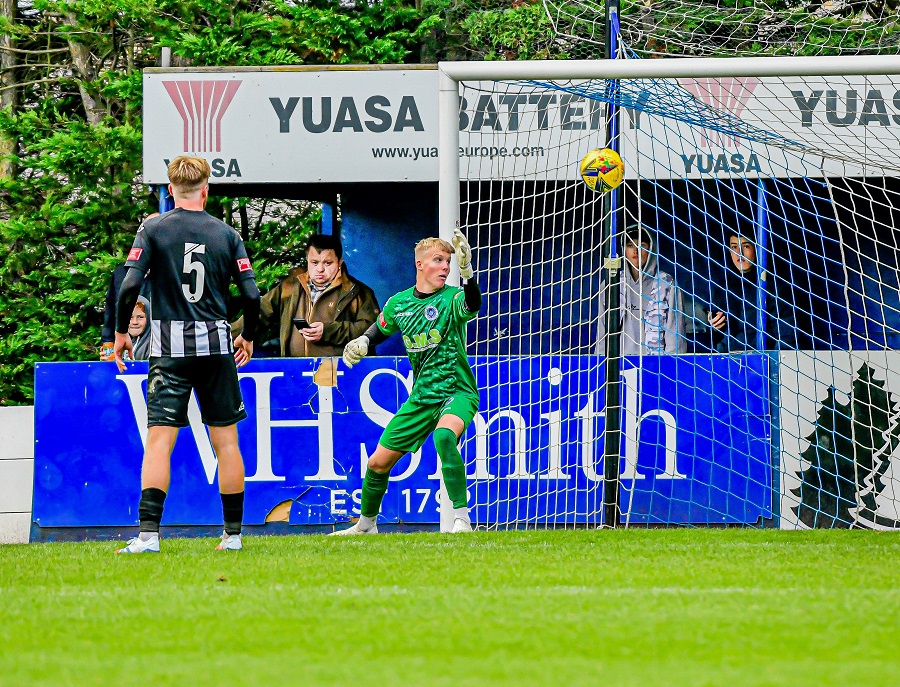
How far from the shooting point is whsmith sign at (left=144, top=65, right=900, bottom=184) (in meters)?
9.36

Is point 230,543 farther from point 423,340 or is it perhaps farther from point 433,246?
point 433,246

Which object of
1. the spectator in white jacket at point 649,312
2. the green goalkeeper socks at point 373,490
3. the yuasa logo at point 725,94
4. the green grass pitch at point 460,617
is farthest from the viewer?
the yuasa logo at point 725,94

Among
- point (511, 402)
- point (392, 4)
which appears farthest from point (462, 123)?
point (392, 4)

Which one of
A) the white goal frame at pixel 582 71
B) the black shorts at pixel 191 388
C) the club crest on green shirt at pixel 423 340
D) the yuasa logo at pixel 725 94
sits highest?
the yuasa logo at pixel 725 94

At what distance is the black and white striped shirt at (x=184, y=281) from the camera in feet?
19.8

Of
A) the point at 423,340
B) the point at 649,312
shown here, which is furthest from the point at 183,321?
the point at 649,312

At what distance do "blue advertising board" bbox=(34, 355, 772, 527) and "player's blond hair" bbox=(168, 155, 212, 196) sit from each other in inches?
101

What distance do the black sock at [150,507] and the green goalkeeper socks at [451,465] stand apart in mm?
1511

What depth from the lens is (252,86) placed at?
955 cm

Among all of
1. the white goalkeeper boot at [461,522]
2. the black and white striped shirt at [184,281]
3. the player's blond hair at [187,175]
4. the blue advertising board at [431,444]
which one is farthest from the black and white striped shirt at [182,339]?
the blue advertising board at [431,444]

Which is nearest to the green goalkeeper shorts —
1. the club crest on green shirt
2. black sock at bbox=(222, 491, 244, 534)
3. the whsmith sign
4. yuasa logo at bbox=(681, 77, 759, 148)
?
the club crest on green shirt

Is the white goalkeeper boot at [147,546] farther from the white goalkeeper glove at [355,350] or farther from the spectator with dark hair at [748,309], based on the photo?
the spectator with dark hair at [748,309]

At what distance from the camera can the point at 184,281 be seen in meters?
6.07

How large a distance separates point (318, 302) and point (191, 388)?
3.60 meters
